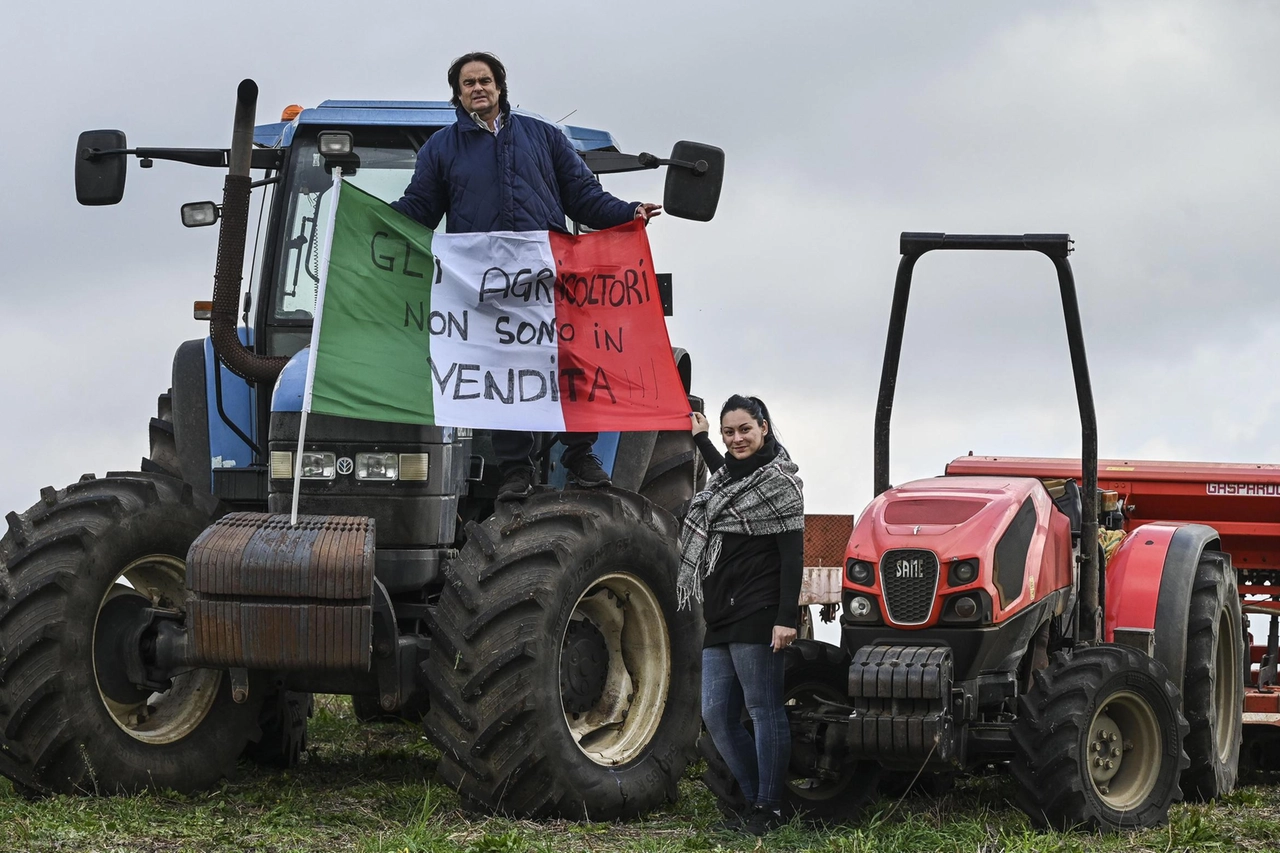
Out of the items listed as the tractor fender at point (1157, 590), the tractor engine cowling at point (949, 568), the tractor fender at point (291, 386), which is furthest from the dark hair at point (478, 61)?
the tractor fender at point (1157, 590)

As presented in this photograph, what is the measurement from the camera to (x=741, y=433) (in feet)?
24.6

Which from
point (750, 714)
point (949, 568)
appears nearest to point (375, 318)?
point (750, 714)

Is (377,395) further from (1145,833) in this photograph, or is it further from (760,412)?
(1145,833)

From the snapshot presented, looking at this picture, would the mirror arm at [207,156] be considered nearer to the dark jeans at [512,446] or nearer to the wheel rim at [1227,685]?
the dark jeans at [512,446]

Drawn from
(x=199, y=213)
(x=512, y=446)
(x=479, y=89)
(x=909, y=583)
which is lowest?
(x=909, y=583)

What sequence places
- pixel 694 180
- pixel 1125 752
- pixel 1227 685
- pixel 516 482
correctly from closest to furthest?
pixel 1125 752 → pixel 516 482 → pixel 694 180 → pixel 1227 685

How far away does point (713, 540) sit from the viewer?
7.55m

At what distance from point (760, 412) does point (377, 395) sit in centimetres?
167

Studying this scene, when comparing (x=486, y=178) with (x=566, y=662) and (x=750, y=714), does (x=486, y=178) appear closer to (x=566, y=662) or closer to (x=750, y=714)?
(x=566, y=662)

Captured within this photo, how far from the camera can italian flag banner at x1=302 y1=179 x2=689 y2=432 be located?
791 centimetres

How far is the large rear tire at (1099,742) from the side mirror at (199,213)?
15.3 ft

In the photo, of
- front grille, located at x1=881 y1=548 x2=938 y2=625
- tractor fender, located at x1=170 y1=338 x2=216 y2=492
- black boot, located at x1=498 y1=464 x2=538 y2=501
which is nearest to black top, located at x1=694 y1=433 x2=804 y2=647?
front grille, located at x1=881 y1=548 x2=938 y2=625

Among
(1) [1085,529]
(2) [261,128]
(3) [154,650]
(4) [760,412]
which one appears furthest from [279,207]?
(1) [1085,529]

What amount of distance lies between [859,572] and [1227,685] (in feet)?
9.61
